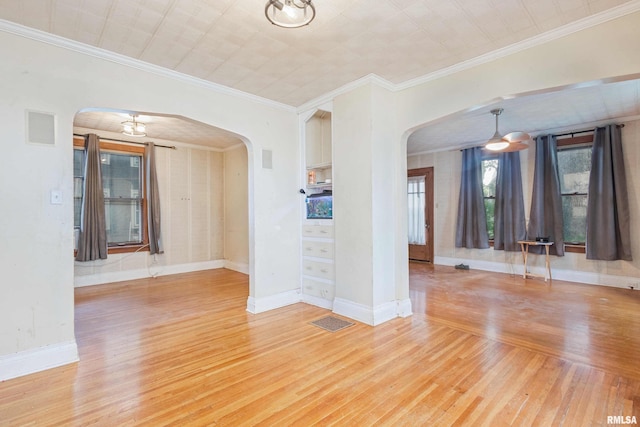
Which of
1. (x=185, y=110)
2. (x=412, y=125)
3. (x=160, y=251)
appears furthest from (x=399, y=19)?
(x=160, y=251)

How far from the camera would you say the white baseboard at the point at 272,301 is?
400 cm

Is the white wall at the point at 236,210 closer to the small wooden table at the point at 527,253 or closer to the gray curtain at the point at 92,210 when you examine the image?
the gray curtain at the point at 92,210

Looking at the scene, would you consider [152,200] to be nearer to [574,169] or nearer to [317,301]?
[317,301]

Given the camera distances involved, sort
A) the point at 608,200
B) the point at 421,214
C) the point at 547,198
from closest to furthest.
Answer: the point at 608,200 < the point at 547,198 < the point at 421,214

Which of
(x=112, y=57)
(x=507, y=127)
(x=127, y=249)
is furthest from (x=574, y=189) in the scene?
(x=127, y=249)

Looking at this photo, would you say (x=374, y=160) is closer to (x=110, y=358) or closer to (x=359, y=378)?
(x=359, y=378)

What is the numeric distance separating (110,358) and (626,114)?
24.9ft

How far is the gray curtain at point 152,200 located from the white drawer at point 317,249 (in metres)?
3.51

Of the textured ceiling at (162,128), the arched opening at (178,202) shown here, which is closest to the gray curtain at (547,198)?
the arched opening at (178,202)

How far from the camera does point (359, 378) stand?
2377mm

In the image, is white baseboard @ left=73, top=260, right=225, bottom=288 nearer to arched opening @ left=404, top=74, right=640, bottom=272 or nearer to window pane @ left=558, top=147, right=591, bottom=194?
arched opening @ left=404, top=74, right=640, bottom=272

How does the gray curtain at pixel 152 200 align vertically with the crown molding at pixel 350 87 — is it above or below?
below

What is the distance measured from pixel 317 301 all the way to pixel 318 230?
3.24 ft

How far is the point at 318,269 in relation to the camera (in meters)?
4.27
